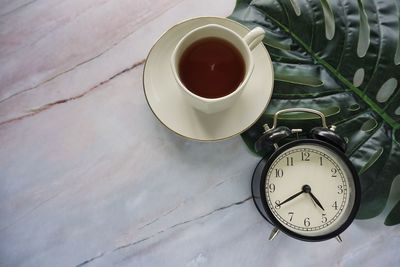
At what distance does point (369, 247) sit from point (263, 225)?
9.2 inches

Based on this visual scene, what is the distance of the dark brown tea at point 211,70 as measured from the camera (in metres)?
0.83

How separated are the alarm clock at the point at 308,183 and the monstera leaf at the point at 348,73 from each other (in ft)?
0.28

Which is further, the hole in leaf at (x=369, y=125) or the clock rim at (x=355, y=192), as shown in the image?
the hole in leaf at (x=369, y=125)

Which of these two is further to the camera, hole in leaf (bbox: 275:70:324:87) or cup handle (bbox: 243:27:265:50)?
hole in leaf (bbox: 275:70:324:87)

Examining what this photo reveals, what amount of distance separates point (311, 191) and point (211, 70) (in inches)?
11.9

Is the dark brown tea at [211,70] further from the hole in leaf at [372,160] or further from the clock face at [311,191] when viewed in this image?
the hole in leaf at [372,160]

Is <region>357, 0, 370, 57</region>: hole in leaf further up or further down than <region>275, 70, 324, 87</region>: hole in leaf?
further up

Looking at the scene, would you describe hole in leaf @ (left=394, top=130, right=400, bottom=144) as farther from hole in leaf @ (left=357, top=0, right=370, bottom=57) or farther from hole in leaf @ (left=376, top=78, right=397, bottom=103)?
hole in leaf @ (left=357, top=0, right=370, bottom=57)

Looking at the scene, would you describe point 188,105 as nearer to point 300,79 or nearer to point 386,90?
point 300,79

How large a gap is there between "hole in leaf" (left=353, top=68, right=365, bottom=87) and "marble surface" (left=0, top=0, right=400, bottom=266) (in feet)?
0.88

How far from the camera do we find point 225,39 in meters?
0.81

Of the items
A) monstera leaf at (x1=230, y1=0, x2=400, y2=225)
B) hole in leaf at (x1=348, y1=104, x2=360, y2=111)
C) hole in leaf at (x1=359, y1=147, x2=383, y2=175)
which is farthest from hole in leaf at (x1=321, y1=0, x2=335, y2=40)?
hole in leaf at (x1=359, y1=147, x2=383, y2=175)

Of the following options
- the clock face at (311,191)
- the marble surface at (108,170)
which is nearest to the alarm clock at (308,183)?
the clock face at (311,191)

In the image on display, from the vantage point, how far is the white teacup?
78cm
